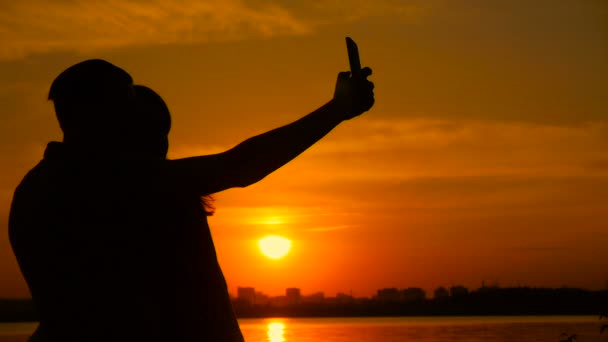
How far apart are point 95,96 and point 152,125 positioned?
0.16m

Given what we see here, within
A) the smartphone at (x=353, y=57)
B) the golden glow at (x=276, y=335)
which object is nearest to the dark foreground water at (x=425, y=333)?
the golden glow at (x=276, y=335)

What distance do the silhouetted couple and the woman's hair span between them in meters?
0.04

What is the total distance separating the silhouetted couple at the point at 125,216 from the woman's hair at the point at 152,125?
4 centimetres

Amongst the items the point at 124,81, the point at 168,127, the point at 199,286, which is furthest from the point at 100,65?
the point at 199,286

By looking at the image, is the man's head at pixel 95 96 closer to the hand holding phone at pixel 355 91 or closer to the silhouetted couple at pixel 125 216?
the silhouetted couple at pixel 125 216

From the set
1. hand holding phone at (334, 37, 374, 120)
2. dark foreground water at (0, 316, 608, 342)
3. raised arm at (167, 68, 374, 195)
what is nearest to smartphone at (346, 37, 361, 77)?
hand holding phone at (334, 37, 374, 120)

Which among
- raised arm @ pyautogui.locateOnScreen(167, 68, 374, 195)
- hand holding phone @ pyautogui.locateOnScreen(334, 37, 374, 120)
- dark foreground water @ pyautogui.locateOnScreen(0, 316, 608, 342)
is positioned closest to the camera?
raised arm @ pyautogui.locateOnScreen(167, 68, 374, 195)

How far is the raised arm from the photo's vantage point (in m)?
1.76

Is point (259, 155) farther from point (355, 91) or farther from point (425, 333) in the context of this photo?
point (425, 333)

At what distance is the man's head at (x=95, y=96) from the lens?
1.79 meters

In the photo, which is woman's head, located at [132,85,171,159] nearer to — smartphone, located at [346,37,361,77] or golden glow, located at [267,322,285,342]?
smartphone, located at [346,37,361,77]

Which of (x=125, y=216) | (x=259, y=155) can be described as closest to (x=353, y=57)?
(x=259, y=155)

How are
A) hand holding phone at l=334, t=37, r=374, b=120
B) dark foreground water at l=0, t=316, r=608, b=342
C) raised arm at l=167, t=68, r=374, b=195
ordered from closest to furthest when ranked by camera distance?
raised arm at l=167, t=68, r=374, b=195, hand holding phone at l=334, t=37, r=374, b=120, dark foreground water at l=0, t=316, r=608, b=342

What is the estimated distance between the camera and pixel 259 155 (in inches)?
70.0
